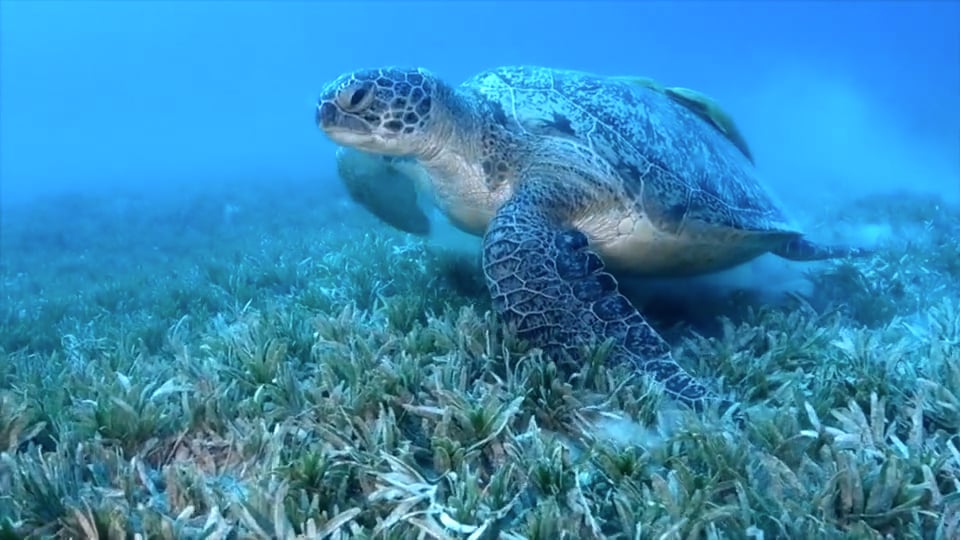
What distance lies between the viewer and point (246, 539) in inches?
85.4

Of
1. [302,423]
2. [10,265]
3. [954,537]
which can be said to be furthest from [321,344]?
[10,265]

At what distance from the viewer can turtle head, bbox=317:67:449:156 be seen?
402 cm

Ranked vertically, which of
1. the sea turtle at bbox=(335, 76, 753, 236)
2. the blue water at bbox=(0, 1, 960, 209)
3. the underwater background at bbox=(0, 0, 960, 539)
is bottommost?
the underwater background at bbox=(0, 0, 960, 539)

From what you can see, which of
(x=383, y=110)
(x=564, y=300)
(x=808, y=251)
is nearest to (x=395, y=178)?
(x=383, y=110)

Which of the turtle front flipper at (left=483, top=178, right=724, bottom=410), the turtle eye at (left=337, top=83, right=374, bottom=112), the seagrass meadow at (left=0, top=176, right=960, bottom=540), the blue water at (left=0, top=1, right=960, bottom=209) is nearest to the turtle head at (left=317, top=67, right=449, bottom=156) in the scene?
the turtle eye at (left=337, top=83, right=374, bottom=112)

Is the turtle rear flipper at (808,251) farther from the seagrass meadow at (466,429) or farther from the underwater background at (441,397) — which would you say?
the seagrass meadow at (466,429)

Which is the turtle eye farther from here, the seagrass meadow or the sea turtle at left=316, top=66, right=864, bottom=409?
the seagrass meadow

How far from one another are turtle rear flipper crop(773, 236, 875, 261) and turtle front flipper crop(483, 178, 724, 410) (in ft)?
7.31

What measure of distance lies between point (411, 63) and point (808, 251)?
119 m

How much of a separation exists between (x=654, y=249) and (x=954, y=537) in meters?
2.58

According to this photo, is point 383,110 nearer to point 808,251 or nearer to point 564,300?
point 564,300

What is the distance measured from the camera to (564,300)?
11.4ft

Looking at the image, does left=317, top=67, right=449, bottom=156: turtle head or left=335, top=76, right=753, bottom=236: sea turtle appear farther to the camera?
left=335, top=76, right=753, bottom=236: sea turtle

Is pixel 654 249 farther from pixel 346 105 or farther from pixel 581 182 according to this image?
pixel 346 105
